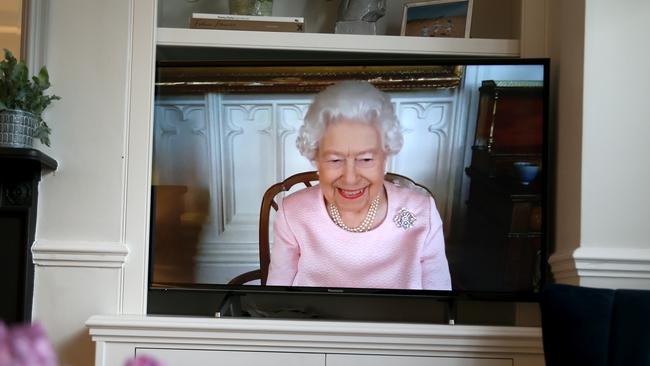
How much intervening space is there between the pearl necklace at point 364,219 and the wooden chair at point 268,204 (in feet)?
0.32

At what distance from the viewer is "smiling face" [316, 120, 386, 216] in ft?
9.01

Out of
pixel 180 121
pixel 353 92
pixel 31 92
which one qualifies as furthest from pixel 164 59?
pixel 353 92

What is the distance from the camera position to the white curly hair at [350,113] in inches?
108

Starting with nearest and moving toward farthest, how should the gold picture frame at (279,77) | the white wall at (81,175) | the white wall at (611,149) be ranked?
the white wall at (611,149) → the white wall at (81,175) → the gold picture frame at (279,77)

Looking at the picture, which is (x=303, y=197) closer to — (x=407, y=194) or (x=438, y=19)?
(x=407, y=194)

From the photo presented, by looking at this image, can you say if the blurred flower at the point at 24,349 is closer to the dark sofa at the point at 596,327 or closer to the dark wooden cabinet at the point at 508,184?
the dark sofa at the point at 596,327

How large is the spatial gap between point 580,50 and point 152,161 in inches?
56.9

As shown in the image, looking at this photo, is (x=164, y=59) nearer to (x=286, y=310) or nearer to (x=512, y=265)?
(x=286, y=310)

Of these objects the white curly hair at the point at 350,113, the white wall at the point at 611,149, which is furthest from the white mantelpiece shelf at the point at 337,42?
the white wall at the point at 611,149

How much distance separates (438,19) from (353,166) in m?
0.64

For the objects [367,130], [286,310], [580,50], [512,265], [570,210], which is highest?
[580,50]

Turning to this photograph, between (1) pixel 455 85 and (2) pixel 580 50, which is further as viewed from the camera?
(1) pixel 455 85

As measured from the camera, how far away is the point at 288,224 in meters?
2.76

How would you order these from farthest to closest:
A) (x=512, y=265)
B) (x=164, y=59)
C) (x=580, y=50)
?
(x=164, y=59) → (x=512, y=265) → (x=580, y=50)
